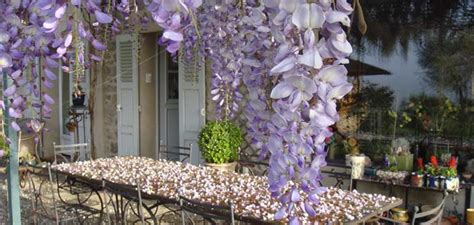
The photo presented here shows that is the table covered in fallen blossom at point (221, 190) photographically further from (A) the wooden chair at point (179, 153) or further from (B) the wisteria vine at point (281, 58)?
(B) the wisteria vine at point (281, 58)

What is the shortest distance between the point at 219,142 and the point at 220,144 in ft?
0.07

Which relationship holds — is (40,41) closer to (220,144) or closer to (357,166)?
(357,166)

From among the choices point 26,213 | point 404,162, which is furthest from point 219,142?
point 26,213

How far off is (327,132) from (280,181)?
144 millimetres

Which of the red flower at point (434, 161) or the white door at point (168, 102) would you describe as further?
the white door at point (168, 102)

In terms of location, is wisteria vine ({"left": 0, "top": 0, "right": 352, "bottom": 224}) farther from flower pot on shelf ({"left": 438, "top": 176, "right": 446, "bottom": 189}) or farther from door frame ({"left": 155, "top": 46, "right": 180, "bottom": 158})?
door frame ({"left": 155, "top": 46, "right": 180, "bottom": 158})

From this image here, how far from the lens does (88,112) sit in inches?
260

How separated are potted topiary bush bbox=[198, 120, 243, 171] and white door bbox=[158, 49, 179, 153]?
1.59 meters

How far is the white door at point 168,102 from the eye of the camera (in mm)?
6395

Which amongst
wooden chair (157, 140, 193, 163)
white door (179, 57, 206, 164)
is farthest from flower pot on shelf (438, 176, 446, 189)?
white door (179, 57, 206, 164)

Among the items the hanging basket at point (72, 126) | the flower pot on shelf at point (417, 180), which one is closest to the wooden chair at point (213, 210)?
the flower pot on shelf at point (417, 180)

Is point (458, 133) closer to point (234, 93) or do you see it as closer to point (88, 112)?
point (234, 93)

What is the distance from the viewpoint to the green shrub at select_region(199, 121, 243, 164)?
4.75 m

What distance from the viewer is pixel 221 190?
2.78 m
